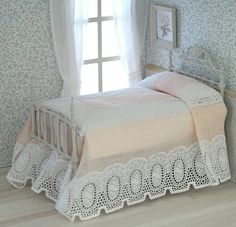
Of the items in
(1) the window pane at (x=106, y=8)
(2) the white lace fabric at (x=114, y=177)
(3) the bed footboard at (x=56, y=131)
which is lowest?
(2) the white lace fabric at (x=114, y=177)

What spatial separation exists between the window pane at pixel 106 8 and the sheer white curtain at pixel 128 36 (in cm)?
4

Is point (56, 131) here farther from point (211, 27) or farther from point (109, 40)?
point (211, 27)

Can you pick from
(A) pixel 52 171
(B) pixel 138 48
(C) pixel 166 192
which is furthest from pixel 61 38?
(C) pixel 166 192

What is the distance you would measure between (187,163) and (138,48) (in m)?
1.24

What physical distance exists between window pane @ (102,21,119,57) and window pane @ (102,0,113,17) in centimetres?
7

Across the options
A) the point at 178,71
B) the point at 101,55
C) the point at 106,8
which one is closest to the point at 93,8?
the point at 106,8

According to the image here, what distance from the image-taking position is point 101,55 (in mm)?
4824

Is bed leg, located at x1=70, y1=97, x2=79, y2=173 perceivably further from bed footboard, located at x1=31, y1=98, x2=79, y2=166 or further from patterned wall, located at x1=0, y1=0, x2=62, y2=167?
patterned wall, located at x1=0, y1=0, x2=62, y2=167

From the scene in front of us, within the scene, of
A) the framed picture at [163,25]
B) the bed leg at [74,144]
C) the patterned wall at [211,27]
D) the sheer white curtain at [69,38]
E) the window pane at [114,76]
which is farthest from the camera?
the window pane at [114,76]

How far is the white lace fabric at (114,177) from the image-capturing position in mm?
3723

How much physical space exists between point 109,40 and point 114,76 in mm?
304

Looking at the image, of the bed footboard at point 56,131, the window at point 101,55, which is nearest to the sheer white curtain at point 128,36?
the window at point 101,55

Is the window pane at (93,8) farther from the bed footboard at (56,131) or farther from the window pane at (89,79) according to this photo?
the bed footboard at (56,131)

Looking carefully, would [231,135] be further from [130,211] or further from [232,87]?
[130,211]
